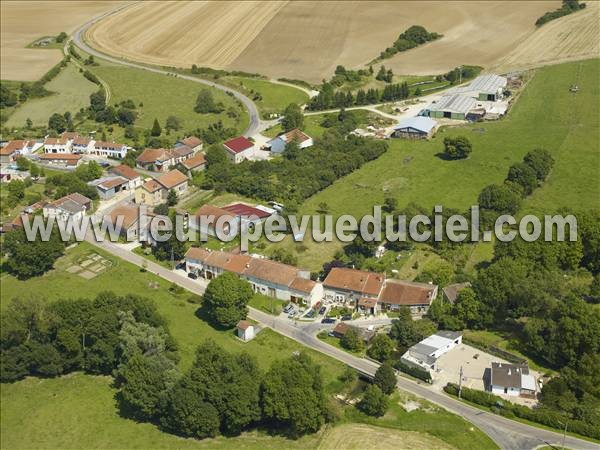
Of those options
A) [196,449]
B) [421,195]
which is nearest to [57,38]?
[421,195]

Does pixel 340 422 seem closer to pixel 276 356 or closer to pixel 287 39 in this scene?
pixel 276 356

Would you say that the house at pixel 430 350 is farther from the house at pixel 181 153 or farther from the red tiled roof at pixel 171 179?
the house at pixel 181 153

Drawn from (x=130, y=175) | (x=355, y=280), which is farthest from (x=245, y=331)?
(x=130, y=175)

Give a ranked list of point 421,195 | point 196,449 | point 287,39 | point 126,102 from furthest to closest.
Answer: point 287,39, point 126,102, point 421,195, point 196,449

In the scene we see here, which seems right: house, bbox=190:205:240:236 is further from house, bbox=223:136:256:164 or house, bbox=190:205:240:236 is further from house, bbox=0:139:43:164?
house, bbox=0:139:43:164

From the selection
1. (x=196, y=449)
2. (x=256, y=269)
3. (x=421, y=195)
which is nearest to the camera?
(x=196, y=449)

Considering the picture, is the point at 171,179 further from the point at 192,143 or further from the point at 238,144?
the point at 238,144
